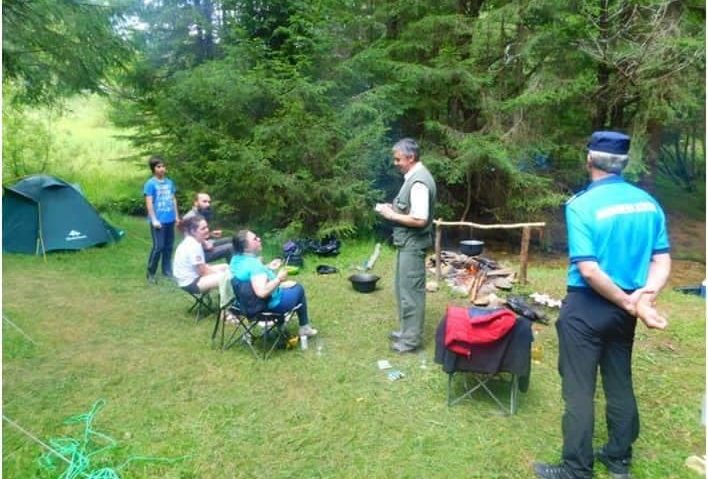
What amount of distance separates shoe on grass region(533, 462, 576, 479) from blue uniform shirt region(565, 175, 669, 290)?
3.21 ft

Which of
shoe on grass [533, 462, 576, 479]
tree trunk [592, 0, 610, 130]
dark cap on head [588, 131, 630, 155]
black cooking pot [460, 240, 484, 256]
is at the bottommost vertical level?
shoe on grass [533, 462, 576, 479]

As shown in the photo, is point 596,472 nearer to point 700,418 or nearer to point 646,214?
point 700,418

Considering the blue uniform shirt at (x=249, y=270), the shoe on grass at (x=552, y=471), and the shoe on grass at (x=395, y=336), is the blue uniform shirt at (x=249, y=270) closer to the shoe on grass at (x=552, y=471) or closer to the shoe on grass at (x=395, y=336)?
the shoe on grass at (x=395, y=336)

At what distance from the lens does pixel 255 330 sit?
4719 mm

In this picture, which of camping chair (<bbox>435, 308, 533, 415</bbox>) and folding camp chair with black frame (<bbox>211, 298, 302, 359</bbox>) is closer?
camping chair (<bbox>435, 308, 533, 415</bbox>)

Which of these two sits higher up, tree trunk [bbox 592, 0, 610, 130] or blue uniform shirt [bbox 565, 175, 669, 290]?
tree trunk [bbox 592, 0, 610, 130]

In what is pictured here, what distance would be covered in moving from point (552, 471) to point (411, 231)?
6.37 ft

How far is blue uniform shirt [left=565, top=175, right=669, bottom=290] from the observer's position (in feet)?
7.82

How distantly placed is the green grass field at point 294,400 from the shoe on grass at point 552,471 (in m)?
0.09

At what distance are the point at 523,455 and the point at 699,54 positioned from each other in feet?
22.4

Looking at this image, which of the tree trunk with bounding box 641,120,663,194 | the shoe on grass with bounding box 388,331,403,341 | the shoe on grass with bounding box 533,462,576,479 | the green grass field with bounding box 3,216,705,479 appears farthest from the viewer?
the tree trunk with bounding box 641,120,663,194

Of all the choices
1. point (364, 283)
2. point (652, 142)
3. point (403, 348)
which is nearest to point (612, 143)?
point (403, 348)

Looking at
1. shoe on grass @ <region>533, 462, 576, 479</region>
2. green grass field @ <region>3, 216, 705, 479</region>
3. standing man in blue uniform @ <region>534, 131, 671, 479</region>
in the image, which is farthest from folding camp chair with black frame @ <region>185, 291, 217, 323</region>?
standing man in blue uniform @ <region>534, 131, 671, 479</region>

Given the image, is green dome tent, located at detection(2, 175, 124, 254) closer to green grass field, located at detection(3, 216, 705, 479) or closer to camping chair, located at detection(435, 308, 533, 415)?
green grass field, located at detection(3, 216, 705, 479)
